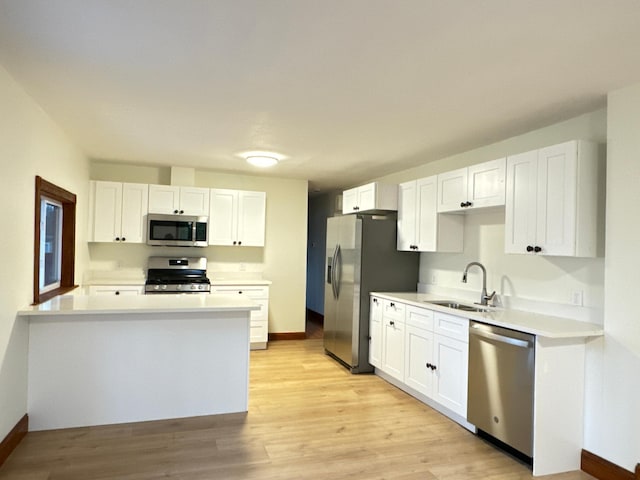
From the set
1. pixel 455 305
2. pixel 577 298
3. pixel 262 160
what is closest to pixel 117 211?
pixel 262 160

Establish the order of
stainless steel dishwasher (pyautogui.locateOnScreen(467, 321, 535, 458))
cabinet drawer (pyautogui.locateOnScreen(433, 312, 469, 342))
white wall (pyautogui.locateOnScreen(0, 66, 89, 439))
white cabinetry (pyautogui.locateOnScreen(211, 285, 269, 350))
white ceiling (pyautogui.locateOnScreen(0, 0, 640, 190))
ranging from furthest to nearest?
white cabinetry (pyautogui.locateOnScreen(211, 285, 269, 350)) → cabinet drawer (pyautogui.locateOnScreen(433, 312, 469, 342)) → stainless steel dishwasher (pyautogui.locateOnScreen(467, 321, 535, 458)) → white wall (pyautogui.locateOnScreen(0, 66, 89, 439)) → white ceiling (pyautogui.locateOnScreen(0, 0, 640, 190))

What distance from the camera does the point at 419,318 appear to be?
A: 387 centimetres

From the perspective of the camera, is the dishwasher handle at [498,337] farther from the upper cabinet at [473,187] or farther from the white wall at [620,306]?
the upper cabinet at [473,187]

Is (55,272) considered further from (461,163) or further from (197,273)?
(461,163)

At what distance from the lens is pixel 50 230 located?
418 centimetres

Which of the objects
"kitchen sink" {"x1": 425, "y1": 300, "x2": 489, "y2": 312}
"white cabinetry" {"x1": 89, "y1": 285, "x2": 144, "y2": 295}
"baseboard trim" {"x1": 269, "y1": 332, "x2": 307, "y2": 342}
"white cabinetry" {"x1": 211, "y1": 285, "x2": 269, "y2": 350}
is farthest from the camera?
"baseboard trim" {"x1": 269, "y1": 332, "x2": 307, "y2": 342}

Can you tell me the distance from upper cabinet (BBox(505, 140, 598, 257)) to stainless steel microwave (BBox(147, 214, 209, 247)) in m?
3.74

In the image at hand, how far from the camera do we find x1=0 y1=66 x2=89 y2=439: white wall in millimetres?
2613

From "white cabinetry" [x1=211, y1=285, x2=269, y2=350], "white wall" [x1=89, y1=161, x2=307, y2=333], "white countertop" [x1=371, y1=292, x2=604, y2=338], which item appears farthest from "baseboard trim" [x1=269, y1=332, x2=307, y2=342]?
"white countertop" [x1=371, y1=292, x2=604, y2=338]

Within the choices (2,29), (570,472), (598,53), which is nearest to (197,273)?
(2,29)

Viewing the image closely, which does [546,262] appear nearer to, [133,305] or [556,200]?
[556,200]

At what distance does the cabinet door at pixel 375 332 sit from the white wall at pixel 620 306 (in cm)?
210

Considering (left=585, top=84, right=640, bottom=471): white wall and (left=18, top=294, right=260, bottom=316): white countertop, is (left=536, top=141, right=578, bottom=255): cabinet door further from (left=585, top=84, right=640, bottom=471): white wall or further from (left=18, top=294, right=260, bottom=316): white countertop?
(left=18, top=294, right=260, bottom=316): white countertop

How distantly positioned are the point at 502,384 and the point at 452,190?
1.75 metres
